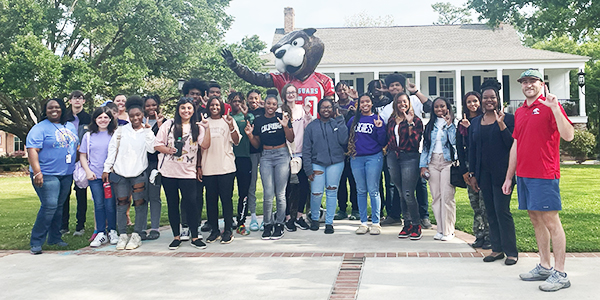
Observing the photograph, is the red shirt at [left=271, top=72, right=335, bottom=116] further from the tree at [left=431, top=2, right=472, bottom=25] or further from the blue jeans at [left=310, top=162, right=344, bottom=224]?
the tree at [left=431, top=2, right=472, bottom=25]

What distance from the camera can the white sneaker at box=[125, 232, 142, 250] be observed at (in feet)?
19.1

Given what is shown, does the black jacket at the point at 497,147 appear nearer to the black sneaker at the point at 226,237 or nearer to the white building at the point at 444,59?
the black sneaker at the point at 226,237

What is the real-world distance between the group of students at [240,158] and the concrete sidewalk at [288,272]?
0.41 m

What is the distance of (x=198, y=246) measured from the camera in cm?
578

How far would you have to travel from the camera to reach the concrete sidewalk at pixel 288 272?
3943mm

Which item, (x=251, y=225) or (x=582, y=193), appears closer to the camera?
(x=251, y=225)

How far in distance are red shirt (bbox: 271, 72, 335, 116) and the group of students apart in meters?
1.06

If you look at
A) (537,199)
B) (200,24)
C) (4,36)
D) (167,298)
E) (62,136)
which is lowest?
(167,298)

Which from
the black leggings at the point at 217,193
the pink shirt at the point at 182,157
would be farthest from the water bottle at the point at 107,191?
the black leggings at the point at 217,193

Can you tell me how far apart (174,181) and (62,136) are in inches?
60.7

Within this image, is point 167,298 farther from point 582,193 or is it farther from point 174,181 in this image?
point 582,193

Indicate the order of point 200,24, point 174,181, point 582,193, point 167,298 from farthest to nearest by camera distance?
point 200,24
point 582,193
point 174,181
point 167,298

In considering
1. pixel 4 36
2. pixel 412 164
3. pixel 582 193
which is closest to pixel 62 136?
pixel 412 164

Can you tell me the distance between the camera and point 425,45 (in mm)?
31312
